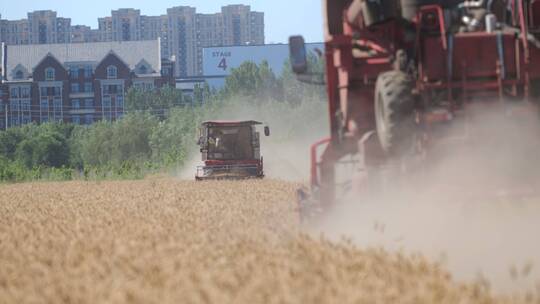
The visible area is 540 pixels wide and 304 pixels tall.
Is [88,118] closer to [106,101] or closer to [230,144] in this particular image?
[106,101]

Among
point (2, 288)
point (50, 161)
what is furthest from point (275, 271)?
point (50, 161)

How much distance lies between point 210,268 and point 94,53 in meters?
129

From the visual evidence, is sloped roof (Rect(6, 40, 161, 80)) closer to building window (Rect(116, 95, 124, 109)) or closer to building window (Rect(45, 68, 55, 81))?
building window (Rect(45, 68, 55, 81))

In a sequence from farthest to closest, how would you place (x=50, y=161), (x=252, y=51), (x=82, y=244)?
(x=252, y=51) → (x=50, y=161) → (x=82, y=244)

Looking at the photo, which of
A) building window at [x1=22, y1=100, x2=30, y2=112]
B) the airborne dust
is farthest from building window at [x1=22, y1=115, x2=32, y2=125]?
the airborne dust

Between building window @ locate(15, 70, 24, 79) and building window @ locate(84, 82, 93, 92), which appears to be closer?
building window @ locate(84, 82, 93, 92)

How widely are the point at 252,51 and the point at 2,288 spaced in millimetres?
136184

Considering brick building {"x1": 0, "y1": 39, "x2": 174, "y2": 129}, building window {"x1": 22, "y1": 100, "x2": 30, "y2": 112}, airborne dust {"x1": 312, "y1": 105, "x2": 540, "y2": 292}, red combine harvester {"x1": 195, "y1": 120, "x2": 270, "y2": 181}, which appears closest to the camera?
airborne dust {"x1": 312, "y1": 105, "x2": 540, "y2": 292}

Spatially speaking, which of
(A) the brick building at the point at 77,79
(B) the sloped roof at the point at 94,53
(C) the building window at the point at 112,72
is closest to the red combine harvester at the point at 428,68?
(A) the brick building at the point at 77,79

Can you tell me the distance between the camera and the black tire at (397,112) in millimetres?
9836

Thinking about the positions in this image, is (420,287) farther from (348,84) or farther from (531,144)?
(348,84)

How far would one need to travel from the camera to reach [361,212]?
37.6 ft

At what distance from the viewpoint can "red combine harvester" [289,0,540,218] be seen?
987 centimetres

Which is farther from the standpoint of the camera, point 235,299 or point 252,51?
point 252,51
